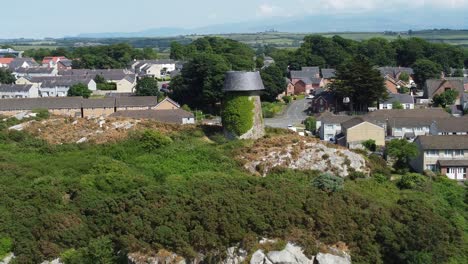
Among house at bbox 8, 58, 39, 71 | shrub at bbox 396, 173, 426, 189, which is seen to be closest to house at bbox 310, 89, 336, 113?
shrub at bbox 396, 173, 426, 189

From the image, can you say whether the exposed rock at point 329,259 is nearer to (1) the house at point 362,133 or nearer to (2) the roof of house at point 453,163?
(2) the roof of house at point 453,163

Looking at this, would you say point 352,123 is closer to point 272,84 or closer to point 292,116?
point 292,116

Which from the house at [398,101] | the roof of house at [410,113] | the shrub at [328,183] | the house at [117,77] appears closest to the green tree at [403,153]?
the shrub at [328,183]

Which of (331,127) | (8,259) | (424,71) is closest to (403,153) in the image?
(331,127)

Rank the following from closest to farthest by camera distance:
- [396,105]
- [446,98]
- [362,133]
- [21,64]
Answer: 1. [362,133]
2. [396,105]
3. [446,98]
4. [21,64]

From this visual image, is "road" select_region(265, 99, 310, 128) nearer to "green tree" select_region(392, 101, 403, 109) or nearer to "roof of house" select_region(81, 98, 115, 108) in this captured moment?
"green tree" select_region(392, 101, 403, 109)

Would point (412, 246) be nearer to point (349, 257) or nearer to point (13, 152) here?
point (349, 257)
